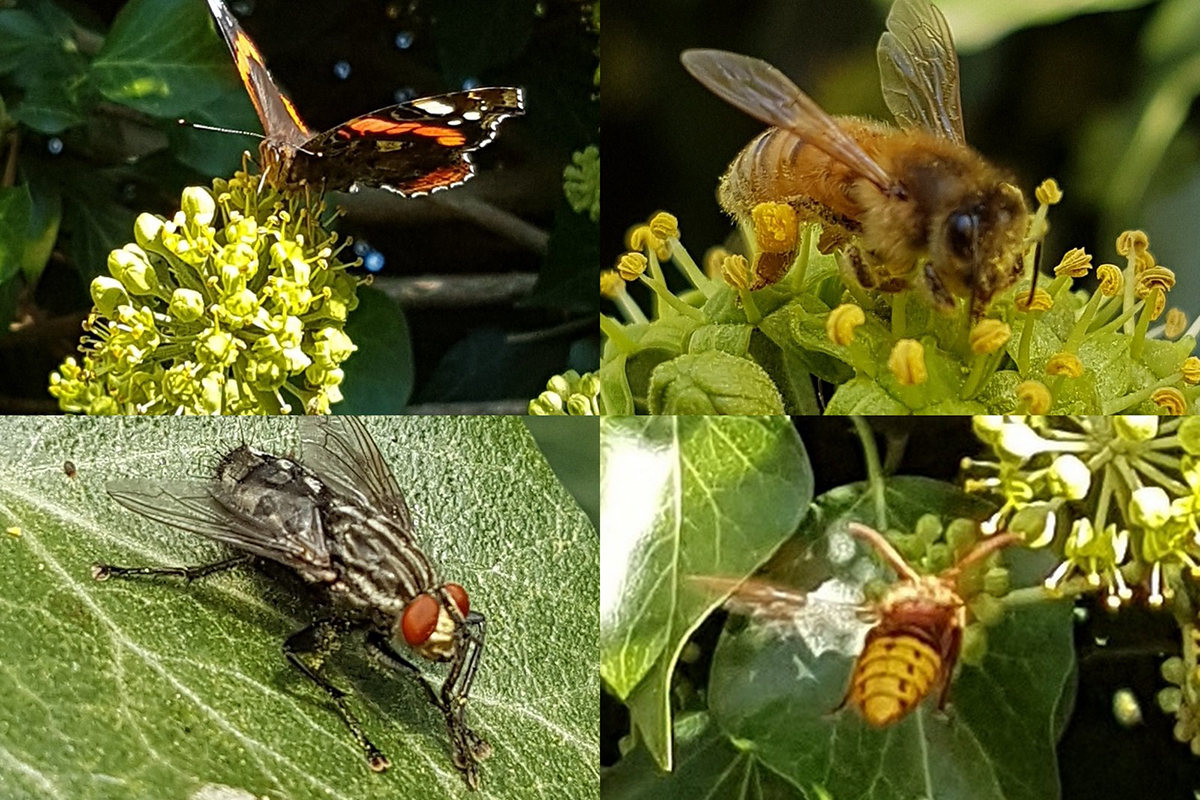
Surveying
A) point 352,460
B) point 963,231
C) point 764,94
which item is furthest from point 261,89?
point 963,231

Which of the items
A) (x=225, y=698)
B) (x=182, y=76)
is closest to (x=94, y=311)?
(x=182, y=76)

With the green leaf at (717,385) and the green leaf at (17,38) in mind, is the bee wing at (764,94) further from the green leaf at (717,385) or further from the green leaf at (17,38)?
the green leaf at (17,38)

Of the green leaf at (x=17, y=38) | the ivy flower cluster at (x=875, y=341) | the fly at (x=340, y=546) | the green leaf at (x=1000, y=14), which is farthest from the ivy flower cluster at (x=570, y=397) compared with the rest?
the green leaf at (x=17, y=38)

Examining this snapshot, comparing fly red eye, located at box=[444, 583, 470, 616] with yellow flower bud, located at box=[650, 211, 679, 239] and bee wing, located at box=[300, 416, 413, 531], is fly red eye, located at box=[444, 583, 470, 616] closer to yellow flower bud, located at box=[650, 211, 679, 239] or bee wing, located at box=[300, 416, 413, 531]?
bee wing, located at box=[300, 416, 413, 531]

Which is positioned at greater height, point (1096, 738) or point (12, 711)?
point (12, 711)

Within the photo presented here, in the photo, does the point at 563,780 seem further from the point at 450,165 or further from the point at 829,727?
the point at 450,165
